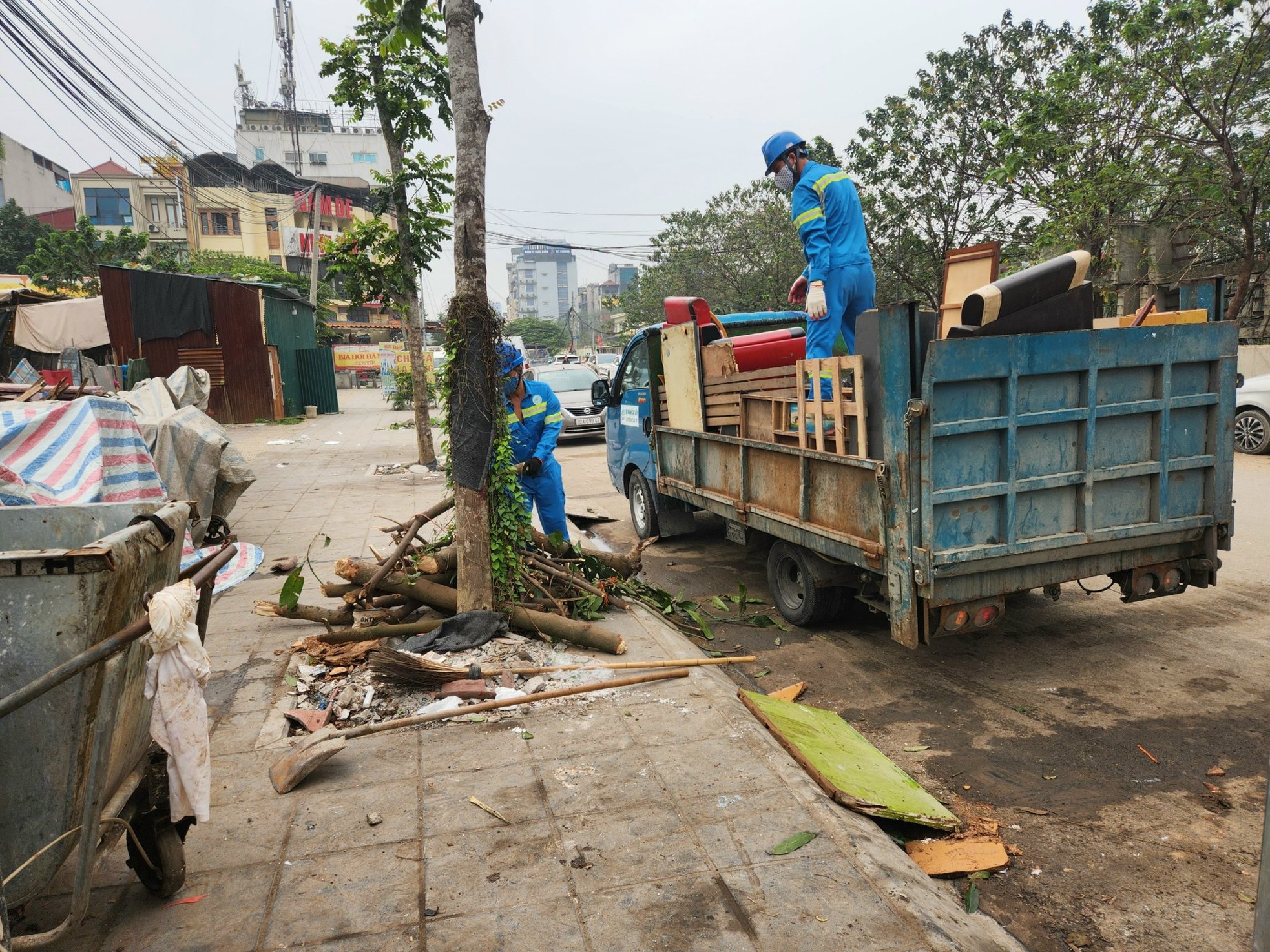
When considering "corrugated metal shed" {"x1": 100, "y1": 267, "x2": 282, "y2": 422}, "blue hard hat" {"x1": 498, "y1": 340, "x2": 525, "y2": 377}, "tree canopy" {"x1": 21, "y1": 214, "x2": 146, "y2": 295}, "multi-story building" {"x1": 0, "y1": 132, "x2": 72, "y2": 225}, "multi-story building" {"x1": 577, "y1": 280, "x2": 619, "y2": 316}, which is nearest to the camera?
"blue hard hat" {"x1": 498, "y1": 340, "x2": 525, "y2": 377}

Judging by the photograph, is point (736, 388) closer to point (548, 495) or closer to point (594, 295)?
point (548, 495)

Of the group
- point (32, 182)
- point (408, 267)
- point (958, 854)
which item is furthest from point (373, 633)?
point (32, 182)

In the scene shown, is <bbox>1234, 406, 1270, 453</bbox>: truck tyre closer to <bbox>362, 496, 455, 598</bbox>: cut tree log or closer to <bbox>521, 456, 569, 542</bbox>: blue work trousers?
<bbox>521, 456, 569, 542</bbox>: blue work trousers

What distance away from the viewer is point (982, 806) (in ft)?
11.3

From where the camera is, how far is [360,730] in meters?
3.78

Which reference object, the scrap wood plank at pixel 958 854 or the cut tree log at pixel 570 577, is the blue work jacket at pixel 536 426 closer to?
the cut tree log at pixel 570 577

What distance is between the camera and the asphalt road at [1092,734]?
280 centimetres

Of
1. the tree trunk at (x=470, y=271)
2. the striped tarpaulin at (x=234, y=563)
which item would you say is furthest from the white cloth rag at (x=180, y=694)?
the striped tarpaulin at (x=234, y=563)

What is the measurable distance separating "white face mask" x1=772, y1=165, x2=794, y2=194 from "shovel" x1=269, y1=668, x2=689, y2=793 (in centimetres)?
373

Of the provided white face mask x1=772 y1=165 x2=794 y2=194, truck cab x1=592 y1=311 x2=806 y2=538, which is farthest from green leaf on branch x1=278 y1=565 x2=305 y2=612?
white face mask x1=772 y1=165 x2=794 y2=194

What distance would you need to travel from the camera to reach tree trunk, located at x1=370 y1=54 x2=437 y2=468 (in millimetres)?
12266

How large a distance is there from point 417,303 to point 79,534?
36.3 feet

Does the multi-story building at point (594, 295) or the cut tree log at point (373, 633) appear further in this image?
the multi-story building at point (594, 295)

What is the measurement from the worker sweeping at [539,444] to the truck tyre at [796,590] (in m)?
1.69
